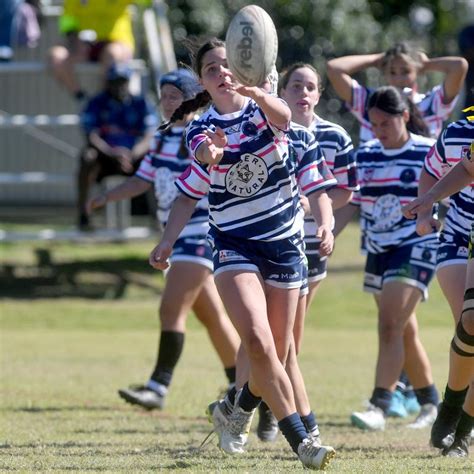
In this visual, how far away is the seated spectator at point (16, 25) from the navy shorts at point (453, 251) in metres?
10.5

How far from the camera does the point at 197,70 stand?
6359 millimetres

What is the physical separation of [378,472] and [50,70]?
11.2m

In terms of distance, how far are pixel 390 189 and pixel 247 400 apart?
2228mm

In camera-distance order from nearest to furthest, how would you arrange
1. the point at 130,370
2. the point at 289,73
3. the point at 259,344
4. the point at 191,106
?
the point at 259,344, the point at 191,106, the point at 289,73, the point at 130,370

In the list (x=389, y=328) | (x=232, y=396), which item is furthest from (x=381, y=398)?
(x=232, y=396)

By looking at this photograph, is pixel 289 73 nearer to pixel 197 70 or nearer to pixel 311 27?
pixel 197 70

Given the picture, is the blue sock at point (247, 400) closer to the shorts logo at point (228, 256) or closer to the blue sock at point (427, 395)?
the shorts logo at point (228, 256)

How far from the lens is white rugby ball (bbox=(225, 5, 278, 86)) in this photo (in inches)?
224

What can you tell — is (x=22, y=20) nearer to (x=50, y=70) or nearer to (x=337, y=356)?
(x=50, y=70)

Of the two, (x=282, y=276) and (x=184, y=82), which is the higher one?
(x=184, y=82)

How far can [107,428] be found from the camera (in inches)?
310

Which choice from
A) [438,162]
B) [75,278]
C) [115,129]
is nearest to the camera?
[438,162]

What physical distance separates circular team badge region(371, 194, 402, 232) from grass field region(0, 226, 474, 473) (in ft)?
4.43

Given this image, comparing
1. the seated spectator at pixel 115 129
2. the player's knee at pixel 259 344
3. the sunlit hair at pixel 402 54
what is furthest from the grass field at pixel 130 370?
the sunlit hair at pixel 402 54
